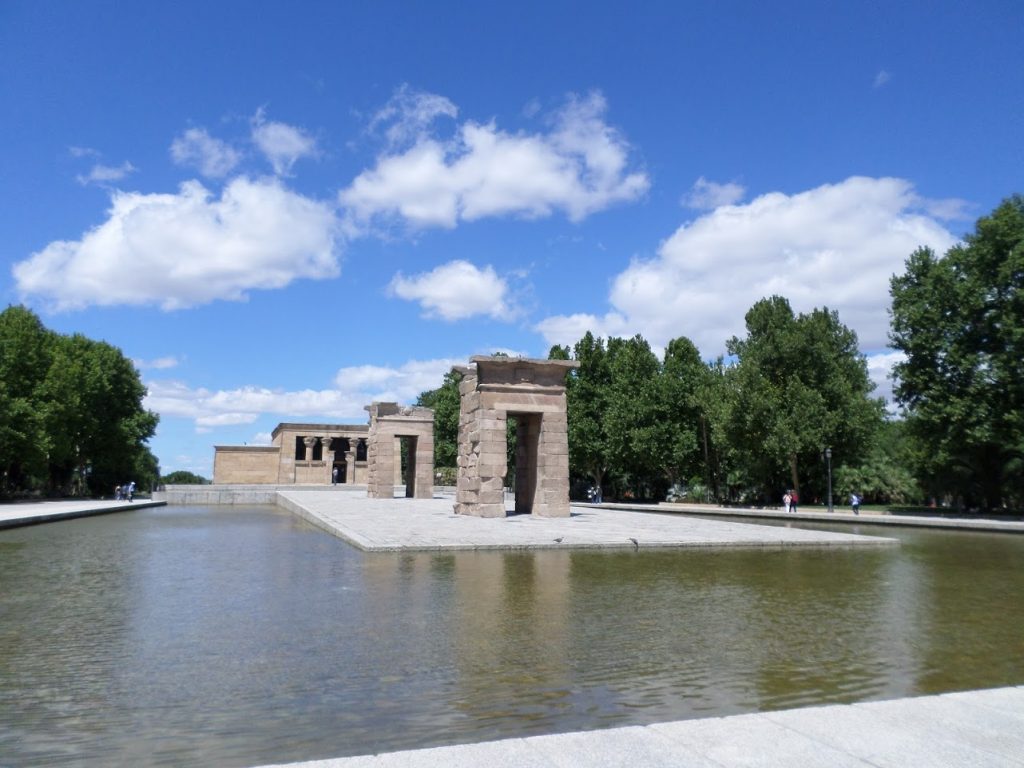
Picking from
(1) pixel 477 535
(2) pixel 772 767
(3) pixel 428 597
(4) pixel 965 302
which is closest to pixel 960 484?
(4) pixel 965 302

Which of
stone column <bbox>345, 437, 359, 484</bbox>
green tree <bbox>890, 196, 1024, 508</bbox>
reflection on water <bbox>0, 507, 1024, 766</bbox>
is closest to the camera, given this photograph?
reflection on water <bbox>0, 507, 1024, 766</bbox>

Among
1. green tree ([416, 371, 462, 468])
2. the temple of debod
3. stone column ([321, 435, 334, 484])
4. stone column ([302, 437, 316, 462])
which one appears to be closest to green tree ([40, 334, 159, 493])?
stone column ([302, 437, 316, 462])

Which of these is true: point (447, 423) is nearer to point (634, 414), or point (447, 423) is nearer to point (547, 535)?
point (634, 414)

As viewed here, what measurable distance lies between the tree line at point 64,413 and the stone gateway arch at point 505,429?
2255cm

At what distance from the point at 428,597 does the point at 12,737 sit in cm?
491

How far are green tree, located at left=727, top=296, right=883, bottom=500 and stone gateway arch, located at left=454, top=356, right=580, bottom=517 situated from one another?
1839 cm

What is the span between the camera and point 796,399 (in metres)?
38.5

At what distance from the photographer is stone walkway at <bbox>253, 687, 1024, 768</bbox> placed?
346cm

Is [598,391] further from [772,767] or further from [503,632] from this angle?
[772,767]

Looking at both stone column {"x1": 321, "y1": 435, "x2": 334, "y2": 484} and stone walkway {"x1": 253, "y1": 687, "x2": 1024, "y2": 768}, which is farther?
stone column {"x1": 321, "y1": 435, "x2": 334, "y2": 484}

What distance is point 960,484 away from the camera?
111 ft

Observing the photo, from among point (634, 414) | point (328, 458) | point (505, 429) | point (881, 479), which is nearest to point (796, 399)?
point (881, 479)

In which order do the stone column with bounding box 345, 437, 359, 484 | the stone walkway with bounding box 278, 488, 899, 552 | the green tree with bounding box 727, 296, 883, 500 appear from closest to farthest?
the stone walkway with bounding box 278, 488, 899, 552 < the green tree with bounding box 727, 296, 883, 500 < the stone column with bounding box 345, 437, 359, 484

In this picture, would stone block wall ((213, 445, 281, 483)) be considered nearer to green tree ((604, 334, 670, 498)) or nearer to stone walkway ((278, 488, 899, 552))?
green tree ((604, 334, 670, 498))
